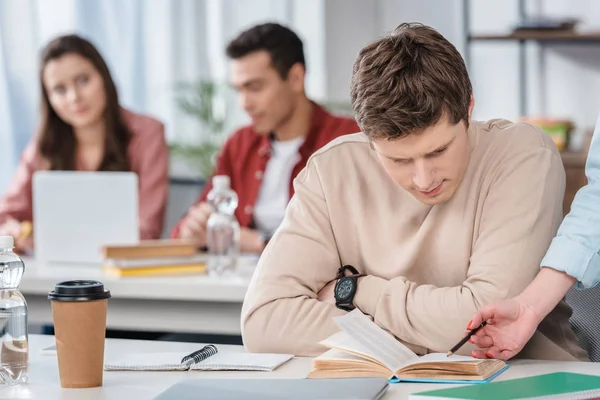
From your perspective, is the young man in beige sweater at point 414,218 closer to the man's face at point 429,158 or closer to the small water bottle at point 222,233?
the man's face at point 429,158

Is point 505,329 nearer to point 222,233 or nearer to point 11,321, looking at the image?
point 11,321

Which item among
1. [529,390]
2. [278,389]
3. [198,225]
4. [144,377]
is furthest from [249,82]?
[529,390]

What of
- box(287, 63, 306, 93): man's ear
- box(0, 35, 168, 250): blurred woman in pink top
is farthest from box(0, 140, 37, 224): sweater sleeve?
box(287, 63, 306, 93): man's ear

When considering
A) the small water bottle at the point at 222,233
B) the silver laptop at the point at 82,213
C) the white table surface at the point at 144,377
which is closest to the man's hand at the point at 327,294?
the white table surface at the point at 144,377

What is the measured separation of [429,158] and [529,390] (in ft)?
1.64

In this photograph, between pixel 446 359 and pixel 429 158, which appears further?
pixel 429 158

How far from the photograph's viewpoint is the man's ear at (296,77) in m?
3.42

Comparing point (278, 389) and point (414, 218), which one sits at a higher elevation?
point (414, 218)

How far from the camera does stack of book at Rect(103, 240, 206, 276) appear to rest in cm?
264

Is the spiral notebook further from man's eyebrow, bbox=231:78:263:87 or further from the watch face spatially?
man's eyebrow, bbox=231:78:263:87

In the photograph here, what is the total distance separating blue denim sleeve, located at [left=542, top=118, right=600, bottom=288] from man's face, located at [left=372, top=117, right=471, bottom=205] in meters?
0.22

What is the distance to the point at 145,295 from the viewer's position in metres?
2.54

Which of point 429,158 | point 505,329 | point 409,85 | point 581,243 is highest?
point 409,85

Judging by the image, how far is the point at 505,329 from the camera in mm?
1570
